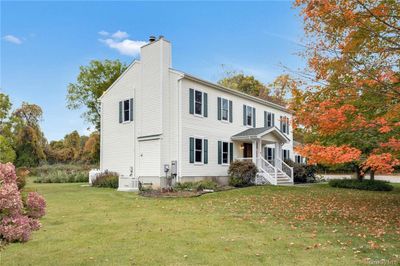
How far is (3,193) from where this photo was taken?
3.61 meters

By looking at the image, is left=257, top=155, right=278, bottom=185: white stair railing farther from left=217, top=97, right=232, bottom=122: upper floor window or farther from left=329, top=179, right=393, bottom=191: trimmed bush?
left=329, top=179, right=393, bottom=191: trimmed bush

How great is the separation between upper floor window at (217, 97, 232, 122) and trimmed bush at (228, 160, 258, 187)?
3119 millimetres

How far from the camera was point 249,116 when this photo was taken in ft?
75.3

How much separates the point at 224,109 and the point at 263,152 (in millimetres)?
5496

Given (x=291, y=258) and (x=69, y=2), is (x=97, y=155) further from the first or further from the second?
(x=291, y=258)

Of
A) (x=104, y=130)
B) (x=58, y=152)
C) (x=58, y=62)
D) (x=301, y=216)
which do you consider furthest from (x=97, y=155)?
(x=301, y=216)

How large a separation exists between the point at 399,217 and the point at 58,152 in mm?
43043

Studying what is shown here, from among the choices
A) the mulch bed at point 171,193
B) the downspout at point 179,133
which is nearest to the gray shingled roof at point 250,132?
the downspout at point 179,133

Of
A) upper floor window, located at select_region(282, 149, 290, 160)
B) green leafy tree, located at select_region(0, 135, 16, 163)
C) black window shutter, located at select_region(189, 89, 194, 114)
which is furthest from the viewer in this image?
upper floor window, located at select_region(282, 149, 290, 160)

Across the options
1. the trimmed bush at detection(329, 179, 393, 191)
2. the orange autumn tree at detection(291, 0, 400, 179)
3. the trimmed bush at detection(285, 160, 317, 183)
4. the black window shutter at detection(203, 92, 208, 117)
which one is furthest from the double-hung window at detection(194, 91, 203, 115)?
the trimmed bush at detection(329, 179, 393, 191)

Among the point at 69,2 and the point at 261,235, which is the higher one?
the point at 69,2

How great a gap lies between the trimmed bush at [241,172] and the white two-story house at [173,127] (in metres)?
0.94

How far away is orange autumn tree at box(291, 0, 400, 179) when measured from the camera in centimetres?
811

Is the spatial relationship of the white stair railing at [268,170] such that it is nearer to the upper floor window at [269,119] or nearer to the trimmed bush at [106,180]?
the upper floor window at [269,119]
